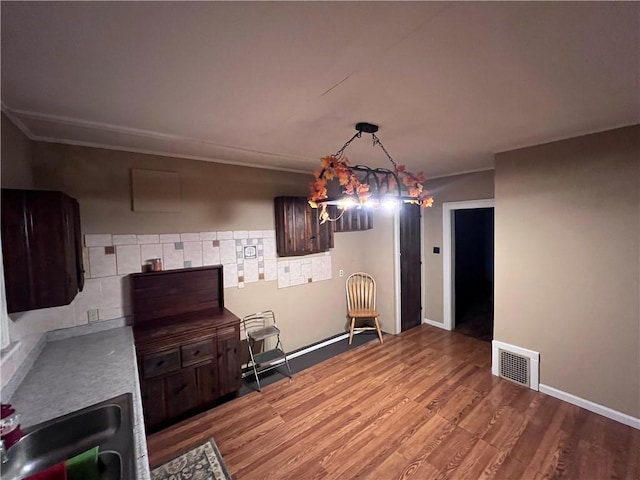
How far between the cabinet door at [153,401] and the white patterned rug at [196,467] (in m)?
0.39

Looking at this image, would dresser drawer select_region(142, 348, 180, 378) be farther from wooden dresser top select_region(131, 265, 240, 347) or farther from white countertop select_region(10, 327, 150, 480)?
white countertop select_region(10, 327, 150, 480)

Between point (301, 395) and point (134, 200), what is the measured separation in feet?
8.21

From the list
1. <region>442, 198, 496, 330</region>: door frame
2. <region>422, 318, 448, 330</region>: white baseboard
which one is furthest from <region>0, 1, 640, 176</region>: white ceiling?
<region>422, 318, 448, 330</region>: white baseboard

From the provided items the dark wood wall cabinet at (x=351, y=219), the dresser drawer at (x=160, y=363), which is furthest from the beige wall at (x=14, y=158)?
the dark wood wall cabinet at (x=351, y=219)

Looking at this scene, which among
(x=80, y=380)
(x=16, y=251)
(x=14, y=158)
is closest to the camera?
(x=16, y=251)

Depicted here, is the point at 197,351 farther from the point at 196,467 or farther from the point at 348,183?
the point at 348,183

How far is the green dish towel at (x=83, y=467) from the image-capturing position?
982mm

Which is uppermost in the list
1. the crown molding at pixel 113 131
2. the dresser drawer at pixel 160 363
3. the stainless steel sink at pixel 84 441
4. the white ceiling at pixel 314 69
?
the crown molding at pixel 113 131

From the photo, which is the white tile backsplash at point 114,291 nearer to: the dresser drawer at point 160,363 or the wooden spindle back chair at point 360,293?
the dresser drawer at point 160,363

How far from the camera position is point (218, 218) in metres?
3.04

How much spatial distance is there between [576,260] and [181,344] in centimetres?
356

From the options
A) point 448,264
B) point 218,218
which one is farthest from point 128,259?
point 448,264

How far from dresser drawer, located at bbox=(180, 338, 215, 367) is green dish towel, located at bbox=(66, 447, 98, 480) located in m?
1.36

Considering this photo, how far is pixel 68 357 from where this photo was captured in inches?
75.2
